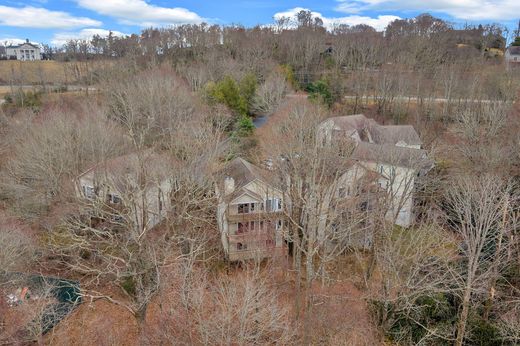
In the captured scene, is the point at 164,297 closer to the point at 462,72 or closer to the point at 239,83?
the point at 239,83

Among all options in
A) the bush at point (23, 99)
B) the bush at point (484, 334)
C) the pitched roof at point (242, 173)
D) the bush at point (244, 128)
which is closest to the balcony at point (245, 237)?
the pitched roof at point (242, 173)

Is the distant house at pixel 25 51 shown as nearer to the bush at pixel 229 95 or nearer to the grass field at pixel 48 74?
the grass field at pixel 48 74

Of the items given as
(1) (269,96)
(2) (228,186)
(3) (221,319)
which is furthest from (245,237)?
(1) (269,96)

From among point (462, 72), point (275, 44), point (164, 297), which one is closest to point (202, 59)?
point (275, 44)

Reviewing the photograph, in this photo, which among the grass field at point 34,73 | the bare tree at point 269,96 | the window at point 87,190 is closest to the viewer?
the window at point 87,190

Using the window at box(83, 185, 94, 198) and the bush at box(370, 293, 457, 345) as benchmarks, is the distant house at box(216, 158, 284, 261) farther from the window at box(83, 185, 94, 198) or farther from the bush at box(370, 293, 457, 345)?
the window at box(83, 185, 94, 198)

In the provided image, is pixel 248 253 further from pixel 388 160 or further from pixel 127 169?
pixel 388 160
